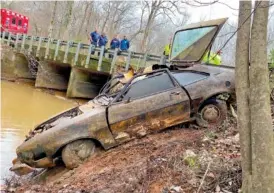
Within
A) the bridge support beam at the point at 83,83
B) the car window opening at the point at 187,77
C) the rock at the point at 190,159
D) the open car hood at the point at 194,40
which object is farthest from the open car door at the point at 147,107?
the bridge support beam at the point at 83,83

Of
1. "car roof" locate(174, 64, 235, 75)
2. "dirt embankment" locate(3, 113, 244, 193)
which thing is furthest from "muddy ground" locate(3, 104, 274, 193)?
"car roof" locate(174, 64, 235, 75)

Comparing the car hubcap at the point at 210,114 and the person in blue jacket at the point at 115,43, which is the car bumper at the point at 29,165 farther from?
the person in blue jacket at the point at 115,43

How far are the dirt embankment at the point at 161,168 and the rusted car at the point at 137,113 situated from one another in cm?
25

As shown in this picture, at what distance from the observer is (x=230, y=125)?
7.09 metres

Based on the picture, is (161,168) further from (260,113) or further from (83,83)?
(83,83)

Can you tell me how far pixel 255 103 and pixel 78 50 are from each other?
1497 cm

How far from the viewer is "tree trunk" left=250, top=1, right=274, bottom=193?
12.6 feet

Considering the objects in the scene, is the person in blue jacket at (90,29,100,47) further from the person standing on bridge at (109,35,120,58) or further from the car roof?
the car roof

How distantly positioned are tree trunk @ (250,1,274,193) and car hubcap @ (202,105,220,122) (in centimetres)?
336

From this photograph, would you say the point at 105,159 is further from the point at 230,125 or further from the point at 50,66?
the point at 50,66

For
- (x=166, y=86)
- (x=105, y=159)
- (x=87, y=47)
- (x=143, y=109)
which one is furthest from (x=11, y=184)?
(x=87, y=47)

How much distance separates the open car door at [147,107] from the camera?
22.0 feet

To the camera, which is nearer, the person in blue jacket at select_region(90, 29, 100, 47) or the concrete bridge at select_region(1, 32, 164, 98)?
the concrete bridge at select_region(1, 32, 164, 98)

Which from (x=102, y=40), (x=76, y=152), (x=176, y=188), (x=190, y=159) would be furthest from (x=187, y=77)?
(x=102, y=40)
